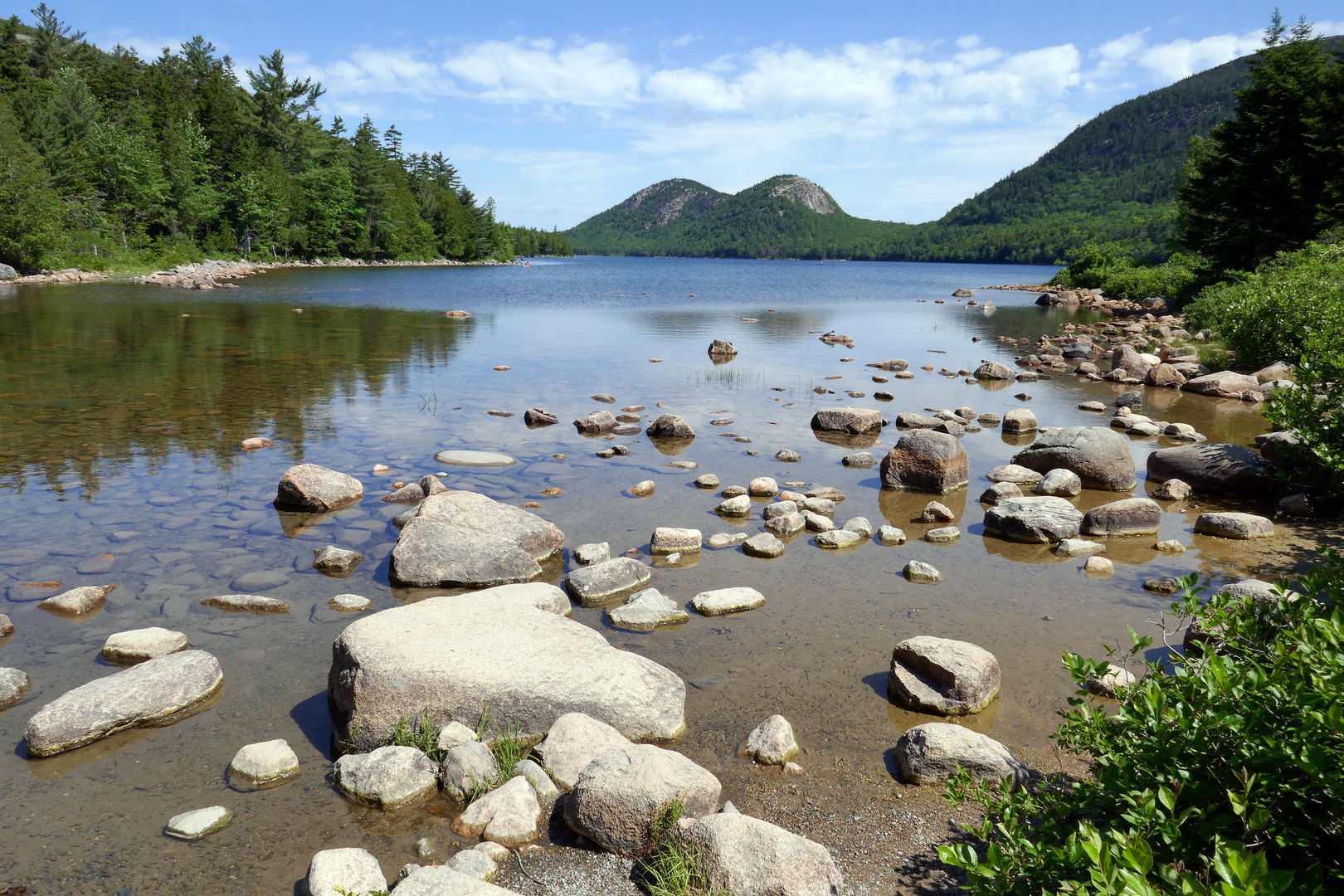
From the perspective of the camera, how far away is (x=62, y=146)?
67688 mm

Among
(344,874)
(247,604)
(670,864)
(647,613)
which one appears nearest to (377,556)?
(247,604)

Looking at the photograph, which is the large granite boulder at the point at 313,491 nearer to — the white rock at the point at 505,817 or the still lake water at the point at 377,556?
the still lake water at the point at 377,556

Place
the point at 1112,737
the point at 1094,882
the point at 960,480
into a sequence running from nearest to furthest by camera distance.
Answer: the point at 1094,882 < the point at 1112,737 < the point at 960,480

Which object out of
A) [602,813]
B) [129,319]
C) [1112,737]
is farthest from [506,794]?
[129,319]

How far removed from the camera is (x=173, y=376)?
22.1 m

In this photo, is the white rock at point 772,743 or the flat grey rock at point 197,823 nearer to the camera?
the flat grey rock at point 197,823

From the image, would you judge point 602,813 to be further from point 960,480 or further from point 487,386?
point 487,386

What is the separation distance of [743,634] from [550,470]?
676 cm

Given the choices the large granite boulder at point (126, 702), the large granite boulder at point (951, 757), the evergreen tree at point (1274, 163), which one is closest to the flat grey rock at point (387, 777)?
the large granite boulder at point (126, 702)

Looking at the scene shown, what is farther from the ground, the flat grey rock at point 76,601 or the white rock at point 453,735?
the flat grey rock at point 76,601

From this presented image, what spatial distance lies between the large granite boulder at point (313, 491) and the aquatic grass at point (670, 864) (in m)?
A: 8.59

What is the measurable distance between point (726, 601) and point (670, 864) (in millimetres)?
4103

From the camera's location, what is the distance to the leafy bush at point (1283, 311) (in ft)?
55.5

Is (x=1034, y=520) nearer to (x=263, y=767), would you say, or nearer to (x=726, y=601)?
(x=726, y=601)
